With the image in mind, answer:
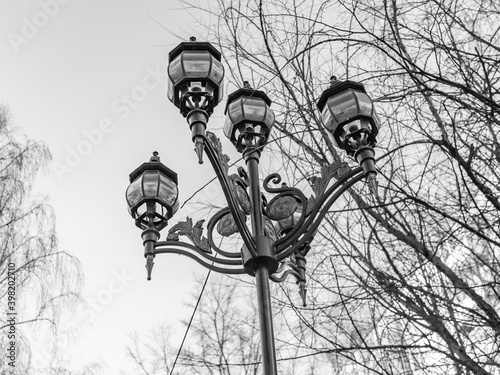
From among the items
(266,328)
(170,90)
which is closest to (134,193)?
(170,90)

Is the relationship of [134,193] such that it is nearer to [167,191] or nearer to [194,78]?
[167,191]

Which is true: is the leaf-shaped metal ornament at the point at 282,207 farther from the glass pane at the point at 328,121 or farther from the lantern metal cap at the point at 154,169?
the lantern metal cap at the point at 154,169

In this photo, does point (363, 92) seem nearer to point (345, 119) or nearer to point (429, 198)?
point (345, 119)

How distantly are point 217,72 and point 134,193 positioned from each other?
0.80 metres

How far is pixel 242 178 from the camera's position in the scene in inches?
144

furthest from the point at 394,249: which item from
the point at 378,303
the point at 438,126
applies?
the point at 438,126

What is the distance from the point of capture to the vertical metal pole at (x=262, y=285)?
275cm

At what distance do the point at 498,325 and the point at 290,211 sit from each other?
1198mm

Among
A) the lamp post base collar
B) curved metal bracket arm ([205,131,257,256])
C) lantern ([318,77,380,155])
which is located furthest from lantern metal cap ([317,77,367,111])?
the lamp post base collar

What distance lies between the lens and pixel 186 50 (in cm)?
340

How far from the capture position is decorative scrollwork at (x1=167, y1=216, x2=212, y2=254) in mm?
3289

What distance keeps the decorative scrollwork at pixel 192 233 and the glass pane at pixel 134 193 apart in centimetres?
31

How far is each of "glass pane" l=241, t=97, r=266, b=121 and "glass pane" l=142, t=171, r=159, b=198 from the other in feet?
1.97

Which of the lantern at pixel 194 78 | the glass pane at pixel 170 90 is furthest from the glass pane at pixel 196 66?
the glass pane at pixel 170 90
